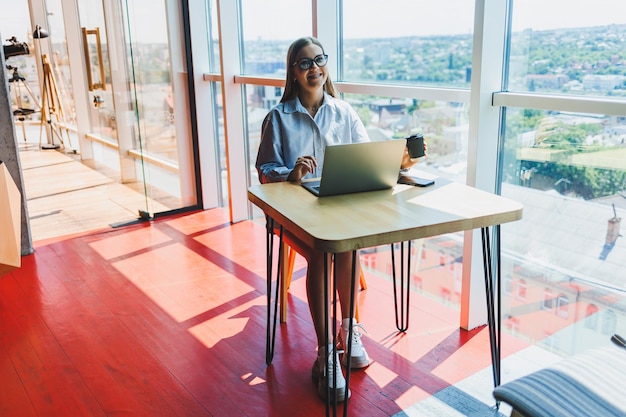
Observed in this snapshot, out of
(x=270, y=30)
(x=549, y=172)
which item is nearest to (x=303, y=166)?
(x=549, y=172)

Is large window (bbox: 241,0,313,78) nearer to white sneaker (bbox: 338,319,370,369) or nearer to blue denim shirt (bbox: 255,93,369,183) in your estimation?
blue denim shirt (bbox: 255,93,369,183)

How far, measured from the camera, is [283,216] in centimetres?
186

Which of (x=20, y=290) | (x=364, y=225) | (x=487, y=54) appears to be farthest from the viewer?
(x=20, y=290)

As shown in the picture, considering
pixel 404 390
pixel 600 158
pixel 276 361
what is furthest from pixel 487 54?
pixel 276 361

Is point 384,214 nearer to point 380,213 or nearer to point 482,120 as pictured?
point 380,213

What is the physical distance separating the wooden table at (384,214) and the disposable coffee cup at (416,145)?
13 centimetres

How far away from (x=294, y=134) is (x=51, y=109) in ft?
8.39

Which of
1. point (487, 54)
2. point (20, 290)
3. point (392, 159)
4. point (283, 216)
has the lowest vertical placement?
point (20, 290)

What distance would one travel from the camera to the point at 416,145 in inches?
85.0

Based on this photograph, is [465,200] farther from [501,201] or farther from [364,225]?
[364,225]

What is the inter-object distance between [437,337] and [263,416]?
920mm

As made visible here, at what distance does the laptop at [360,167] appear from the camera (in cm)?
194

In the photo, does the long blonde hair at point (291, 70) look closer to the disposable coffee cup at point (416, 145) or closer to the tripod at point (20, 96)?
the disposable coffee cup at point (416, 145)

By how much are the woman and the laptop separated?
0.21 metres
